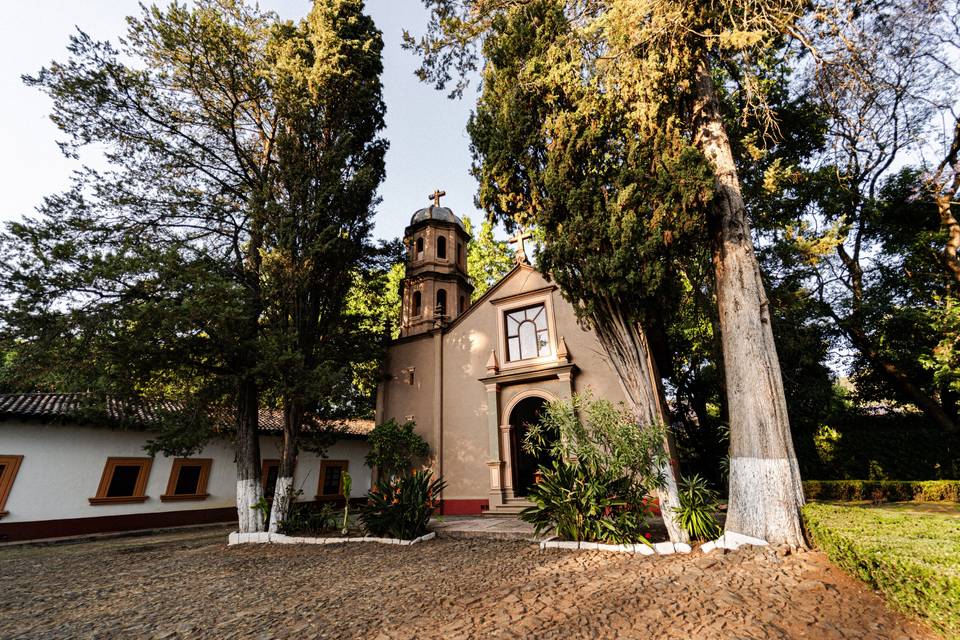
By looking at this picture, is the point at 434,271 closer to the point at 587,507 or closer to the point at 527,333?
the point at 527,333

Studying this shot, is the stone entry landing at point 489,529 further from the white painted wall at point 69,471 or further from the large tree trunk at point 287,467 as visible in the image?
the white painted wall at point 69,471

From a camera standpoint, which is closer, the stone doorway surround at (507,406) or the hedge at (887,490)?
the hedge at (887,490)

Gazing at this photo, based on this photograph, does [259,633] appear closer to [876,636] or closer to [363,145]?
[876,636]

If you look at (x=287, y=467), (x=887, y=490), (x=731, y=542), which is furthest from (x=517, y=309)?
(x=887, y=490)

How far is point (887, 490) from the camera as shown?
11016 millimetres

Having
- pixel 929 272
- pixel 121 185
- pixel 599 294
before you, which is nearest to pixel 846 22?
pixel 599 294

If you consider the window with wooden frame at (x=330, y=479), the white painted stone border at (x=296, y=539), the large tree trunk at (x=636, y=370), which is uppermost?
the large tree trunk at (x=636, y=370)

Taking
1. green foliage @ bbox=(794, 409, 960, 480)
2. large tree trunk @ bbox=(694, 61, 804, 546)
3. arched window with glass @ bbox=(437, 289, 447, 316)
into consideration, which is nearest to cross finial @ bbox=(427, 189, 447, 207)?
arched window with glass @ bbox=(437, 289, 447, 316)

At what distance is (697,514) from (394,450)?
Answer: 8453 mm

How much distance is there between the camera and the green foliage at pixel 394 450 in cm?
1180

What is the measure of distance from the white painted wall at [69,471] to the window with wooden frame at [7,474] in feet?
0.28

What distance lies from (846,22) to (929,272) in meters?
9.84

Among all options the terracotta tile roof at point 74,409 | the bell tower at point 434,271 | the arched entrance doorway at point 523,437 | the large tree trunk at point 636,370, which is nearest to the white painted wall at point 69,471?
the terracotta tile roof at point 74,409

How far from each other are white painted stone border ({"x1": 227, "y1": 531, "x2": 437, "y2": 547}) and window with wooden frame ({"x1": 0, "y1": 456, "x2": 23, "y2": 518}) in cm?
685
